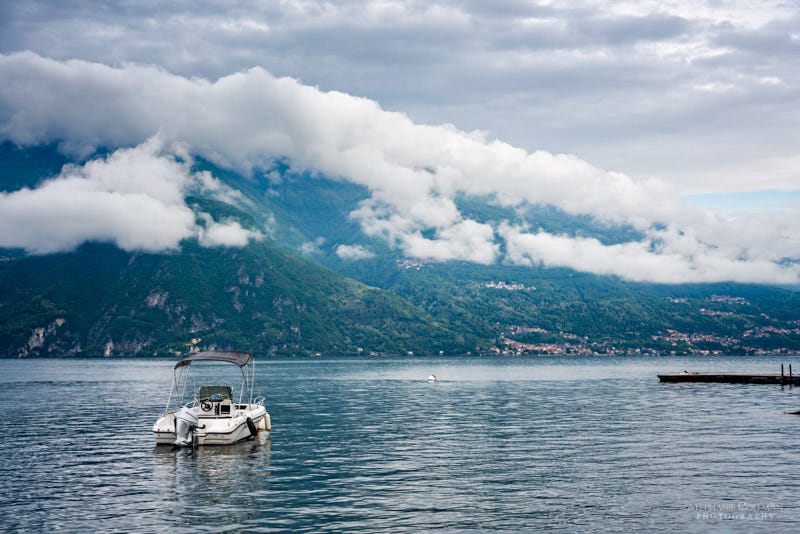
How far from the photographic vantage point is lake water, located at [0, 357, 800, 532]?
1567 inches

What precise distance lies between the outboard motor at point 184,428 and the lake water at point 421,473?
1171mm

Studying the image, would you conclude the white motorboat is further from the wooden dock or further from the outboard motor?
the wooden dock

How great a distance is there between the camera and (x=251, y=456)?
63.4 m

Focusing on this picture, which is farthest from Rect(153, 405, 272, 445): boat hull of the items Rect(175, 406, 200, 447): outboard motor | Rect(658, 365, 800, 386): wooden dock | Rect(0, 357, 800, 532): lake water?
Rect(658, 365, 800, 386): wooden dock

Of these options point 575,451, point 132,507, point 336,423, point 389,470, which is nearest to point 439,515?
point 389,470

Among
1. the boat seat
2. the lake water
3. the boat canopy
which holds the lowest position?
the lake water

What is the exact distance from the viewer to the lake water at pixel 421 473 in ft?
131

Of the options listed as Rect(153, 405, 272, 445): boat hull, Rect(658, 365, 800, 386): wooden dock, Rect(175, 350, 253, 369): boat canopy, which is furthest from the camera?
Rect(658, 365, 800, 386): wooden dock

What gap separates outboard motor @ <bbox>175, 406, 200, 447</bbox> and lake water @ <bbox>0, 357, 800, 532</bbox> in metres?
1.17

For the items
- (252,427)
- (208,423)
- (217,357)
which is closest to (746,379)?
(252,427)

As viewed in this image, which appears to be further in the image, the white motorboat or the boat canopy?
the boat canopy

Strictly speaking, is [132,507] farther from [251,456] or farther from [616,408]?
[616,408]

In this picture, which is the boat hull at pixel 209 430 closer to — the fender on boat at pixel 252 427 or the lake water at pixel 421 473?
the fender on boat at pixel 252 427

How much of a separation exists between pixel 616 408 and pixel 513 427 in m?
32.0
